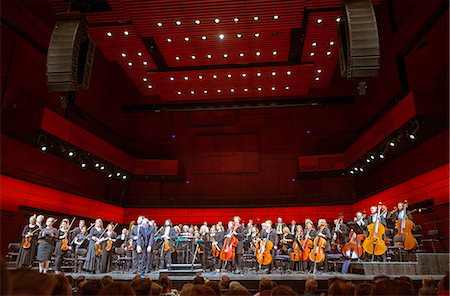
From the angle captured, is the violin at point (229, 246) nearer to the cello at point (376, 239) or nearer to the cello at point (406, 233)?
the cello at point (376, 239)

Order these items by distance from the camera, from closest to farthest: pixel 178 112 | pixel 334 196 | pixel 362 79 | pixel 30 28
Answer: pixel 362 79 < pixel 30 28 < pixel 334 196 < pixel 178 112

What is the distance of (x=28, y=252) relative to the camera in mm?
8117

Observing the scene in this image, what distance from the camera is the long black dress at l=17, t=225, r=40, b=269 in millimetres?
8055

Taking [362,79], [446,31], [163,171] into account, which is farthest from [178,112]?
[362,79]

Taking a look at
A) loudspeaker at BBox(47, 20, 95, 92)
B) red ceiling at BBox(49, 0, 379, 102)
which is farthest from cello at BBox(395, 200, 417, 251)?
loudspeaker at BBox(47, 20, 95, 92)

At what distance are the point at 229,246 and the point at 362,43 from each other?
6.08 meters

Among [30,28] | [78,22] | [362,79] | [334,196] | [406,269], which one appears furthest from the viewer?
[334,196]

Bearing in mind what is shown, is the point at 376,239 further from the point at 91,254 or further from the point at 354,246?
the point at 91,254

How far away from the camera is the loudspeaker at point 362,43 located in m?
4.49

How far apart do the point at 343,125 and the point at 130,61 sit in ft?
32.0

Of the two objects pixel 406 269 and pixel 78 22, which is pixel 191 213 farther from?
pixel 78 22

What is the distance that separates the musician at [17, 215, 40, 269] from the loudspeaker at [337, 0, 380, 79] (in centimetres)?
766

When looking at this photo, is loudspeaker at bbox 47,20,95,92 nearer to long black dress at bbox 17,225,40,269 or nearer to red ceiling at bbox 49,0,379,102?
red ceiling at bbox 49,0,379,102

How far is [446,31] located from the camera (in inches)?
331
